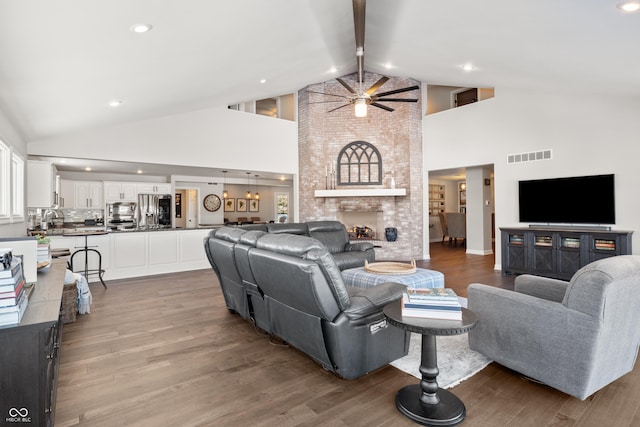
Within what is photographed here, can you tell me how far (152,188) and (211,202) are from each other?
253 centimetres

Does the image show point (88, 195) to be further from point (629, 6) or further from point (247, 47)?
point (629, 6)

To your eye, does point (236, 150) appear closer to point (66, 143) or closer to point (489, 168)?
point (66, 143)

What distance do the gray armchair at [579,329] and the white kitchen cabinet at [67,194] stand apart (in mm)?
9104

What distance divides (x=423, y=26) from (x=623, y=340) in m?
3.99

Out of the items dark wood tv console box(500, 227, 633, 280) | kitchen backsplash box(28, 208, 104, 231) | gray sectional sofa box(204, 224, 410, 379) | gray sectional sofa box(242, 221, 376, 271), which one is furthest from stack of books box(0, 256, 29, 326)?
kitchen backsplash box(28, 208, 104, 231)

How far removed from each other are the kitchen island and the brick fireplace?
9.29ft

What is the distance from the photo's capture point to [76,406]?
2143mm

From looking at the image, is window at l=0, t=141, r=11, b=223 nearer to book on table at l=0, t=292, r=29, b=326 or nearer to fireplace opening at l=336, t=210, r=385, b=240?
book on table at l=0, t=292, r=29, b=326

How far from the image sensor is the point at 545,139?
→ 6.06 meters

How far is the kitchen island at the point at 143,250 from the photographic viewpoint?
18.9 feet

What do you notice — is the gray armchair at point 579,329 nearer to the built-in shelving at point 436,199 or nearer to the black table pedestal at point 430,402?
the black table pedestal at point 430,402

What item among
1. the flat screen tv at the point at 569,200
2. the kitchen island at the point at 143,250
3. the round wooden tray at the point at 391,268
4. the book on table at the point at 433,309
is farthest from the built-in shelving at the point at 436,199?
the book on table at the point at 433,309

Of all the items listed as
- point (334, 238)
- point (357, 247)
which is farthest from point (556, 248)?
point (334, 238)

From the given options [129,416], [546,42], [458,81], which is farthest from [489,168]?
[129,416]
